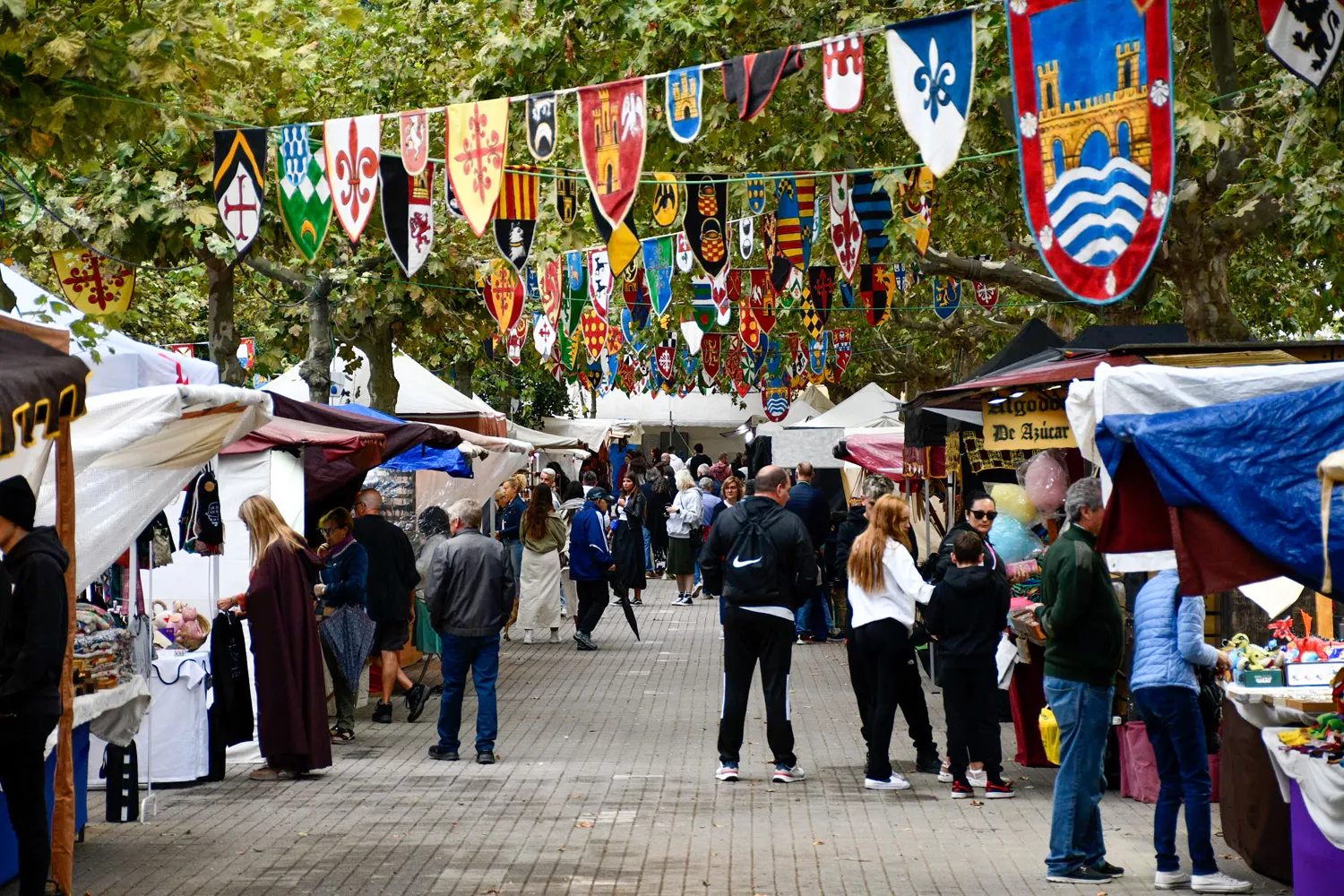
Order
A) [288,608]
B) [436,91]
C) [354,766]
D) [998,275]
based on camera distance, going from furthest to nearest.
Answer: [436,91] < [998,275] < [354,766] < [288,608]

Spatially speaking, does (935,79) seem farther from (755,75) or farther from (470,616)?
(470,616)

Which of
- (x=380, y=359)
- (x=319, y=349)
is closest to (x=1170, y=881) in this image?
(x=319, y=349)

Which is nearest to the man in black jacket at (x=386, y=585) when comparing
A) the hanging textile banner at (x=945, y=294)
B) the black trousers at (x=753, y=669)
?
the black trousers at (x=753, y=669)

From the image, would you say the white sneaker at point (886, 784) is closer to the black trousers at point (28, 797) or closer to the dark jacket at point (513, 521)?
the black trousers at point (28, 797)

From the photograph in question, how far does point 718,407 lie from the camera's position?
62.0 meters

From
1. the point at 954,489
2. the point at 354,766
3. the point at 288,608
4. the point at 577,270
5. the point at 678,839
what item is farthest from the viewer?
the point at 577,270

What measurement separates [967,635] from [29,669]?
5743mm

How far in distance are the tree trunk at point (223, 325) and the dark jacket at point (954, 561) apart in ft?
26.9

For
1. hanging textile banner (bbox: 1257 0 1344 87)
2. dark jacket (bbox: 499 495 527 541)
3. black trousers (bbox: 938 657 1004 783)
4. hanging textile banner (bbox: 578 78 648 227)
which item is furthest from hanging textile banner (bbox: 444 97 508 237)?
dark jacket (bbox: 499 495 527 541)

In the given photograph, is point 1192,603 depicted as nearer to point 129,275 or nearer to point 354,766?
point 354,766

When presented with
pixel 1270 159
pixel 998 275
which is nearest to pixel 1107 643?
pixel 1270 159

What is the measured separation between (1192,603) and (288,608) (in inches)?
237

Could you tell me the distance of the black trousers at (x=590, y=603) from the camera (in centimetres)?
1969

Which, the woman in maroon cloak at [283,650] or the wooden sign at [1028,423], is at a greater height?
the wooden sign at [1028,423]
